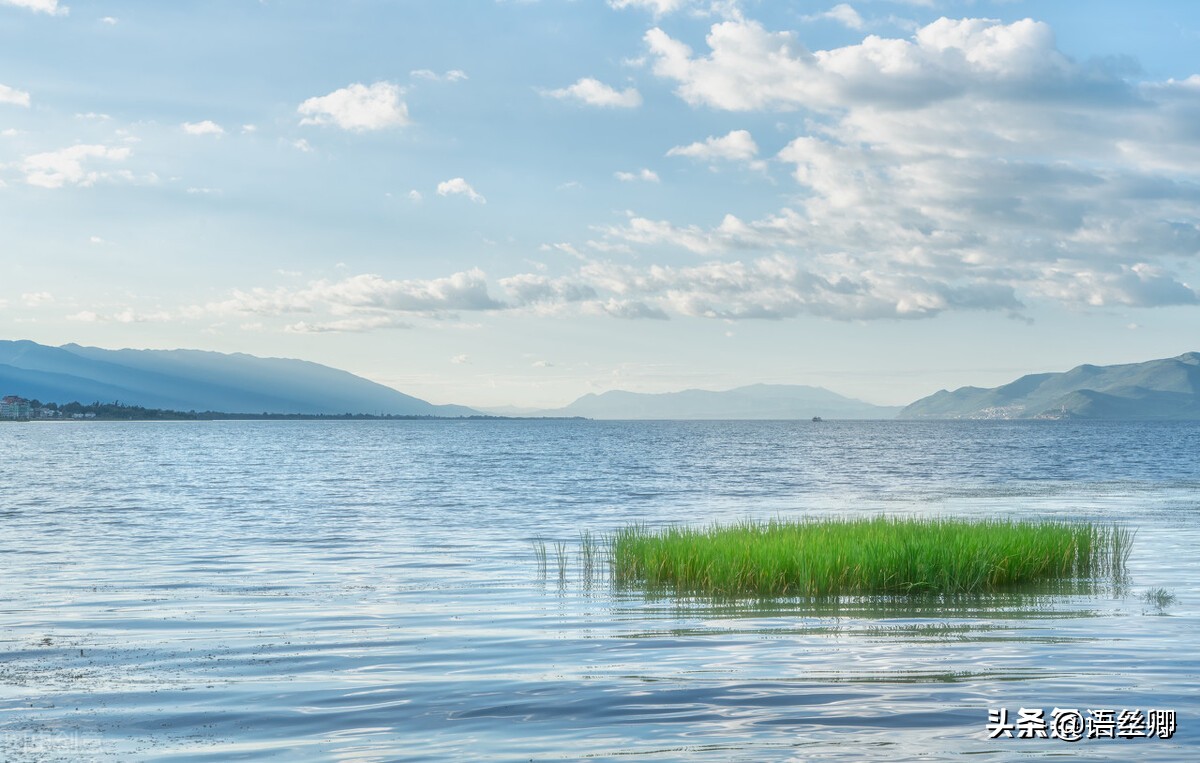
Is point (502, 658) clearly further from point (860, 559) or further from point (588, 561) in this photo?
point (588, 561)

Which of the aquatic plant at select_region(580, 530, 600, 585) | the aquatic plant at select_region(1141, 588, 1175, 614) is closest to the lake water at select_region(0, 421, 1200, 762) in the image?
the aquatic plant at select_region(1141, 588, 1175, 614)

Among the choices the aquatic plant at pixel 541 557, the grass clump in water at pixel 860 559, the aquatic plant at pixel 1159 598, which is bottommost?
the aquatic plant at pixel 541 557

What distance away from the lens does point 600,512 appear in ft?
177

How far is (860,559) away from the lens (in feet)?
82.2

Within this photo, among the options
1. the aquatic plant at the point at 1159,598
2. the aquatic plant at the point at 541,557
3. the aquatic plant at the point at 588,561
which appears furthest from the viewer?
the aquatic plant at the point at 541,557

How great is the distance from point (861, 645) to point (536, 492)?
5061cm

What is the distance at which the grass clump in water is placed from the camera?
2498 centimetres

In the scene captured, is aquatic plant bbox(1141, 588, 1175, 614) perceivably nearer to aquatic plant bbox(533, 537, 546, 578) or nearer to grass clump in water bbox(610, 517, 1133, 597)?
grass clump in water bbox(610, 517, 1133, 597)

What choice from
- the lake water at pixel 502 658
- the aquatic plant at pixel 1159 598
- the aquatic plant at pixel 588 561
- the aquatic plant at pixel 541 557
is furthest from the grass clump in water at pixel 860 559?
the aquatic plant at pixel 1159 598

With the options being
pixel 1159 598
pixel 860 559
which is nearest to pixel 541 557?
pixel 860 559

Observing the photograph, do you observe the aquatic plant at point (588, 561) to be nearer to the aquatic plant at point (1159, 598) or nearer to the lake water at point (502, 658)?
the lake water at point (502, 658)

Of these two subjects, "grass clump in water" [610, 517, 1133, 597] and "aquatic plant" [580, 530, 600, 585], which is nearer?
"grass clump in water" [610, 517, 1133, 597]

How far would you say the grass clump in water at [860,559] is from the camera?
25.0m

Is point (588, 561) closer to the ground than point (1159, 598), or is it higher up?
closer to the ground
